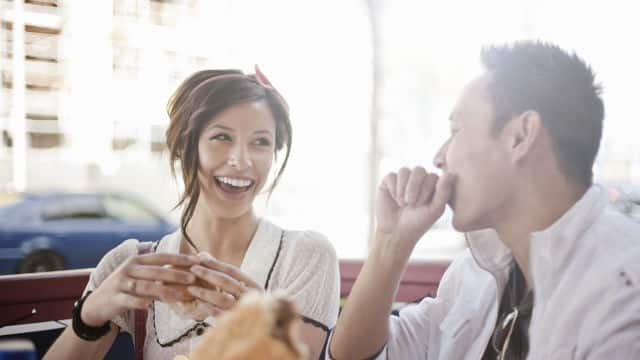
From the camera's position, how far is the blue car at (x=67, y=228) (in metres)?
1.68

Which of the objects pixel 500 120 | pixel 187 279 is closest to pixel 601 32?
pixel 500 120

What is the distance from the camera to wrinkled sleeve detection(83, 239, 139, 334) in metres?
1.33

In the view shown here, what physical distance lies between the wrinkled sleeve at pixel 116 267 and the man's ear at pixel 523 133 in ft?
2.79

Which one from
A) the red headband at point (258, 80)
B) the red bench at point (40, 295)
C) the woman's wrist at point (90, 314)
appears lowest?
the red bench at point (40, 295)

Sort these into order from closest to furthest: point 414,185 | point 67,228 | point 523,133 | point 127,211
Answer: point 523,133
point 414,185
point 127,211
point 67,228

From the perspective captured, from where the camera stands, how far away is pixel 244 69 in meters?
1.56

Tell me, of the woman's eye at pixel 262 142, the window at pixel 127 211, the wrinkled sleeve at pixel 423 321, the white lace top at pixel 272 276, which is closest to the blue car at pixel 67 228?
the window at pixel 127 211

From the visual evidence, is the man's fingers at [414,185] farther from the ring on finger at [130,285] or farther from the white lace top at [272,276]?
the ring on finger at [130,285]

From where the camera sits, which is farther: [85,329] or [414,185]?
[85,329]

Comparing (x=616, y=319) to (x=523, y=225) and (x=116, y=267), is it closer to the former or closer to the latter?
(x=523, y=225)

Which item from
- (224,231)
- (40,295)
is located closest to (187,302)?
(224,231)

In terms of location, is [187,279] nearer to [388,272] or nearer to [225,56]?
[388,272]

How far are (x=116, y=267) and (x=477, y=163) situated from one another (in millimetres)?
844

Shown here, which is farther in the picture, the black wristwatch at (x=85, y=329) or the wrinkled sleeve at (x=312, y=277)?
the wrinkled sleeve at (x=312, y=277)
